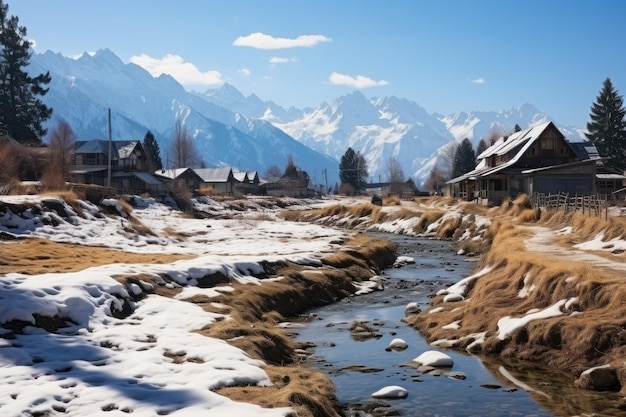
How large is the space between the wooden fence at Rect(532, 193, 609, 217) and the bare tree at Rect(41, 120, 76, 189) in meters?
36.7

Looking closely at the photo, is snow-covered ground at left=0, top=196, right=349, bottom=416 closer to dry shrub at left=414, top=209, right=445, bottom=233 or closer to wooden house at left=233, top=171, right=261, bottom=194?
dry shrub at left=414, top=209, right=445, bottom=233

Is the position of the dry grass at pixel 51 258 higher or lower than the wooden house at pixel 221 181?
lower

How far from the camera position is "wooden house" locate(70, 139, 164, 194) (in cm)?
8888

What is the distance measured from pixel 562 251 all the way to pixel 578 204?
52.6 ft

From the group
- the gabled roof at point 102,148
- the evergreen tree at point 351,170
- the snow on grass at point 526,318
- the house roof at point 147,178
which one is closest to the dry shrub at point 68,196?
the snow on grass at point 526,318

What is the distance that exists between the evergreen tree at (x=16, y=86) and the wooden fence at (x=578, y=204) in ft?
214

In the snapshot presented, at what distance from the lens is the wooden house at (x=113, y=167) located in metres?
88.9

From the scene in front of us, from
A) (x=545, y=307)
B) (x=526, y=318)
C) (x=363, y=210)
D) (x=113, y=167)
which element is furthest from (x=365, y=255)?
(x=113, y=167)

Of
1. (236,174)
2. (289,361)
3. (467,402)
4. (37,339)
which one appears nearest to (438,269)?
(289,361)

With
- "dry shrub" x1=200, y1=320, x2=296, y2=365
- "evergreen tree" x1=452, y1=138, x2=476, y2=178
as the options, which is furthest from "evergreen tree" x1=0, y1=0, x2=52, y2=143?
"evergreen tree" x1=452, y1=138, x2=476, y2=178

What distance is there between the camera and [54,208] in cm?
3950

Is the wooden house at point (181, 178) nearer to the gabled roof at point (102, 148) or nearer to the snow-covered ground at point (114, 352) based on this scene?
the gabled roof at point (102, 148)

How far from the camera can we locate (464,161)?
148 metres

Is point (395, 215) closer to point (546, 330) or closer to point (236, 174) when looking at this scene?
point (546, 330)
